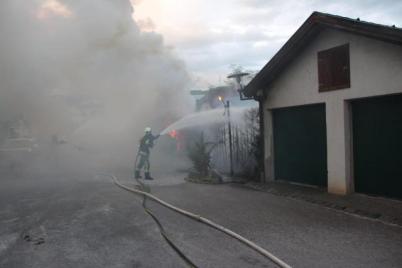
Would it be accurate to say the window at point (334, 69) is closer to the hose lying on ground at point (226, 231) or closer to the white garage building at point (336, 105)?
the white garage building at point (336, 105)

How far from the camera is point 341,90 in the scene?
9.68 m

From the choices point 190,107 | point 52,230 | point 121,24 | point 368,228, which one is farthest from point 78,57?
point 368,228

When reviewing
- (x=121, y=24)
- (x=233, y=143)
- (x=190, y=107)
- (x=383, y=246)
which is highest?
(x=121, y=24)

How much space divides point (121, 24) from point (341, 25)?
15751 millimetres

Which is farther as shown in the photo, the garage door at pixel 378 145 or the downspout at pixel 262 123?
the downspout at pixel 262 123

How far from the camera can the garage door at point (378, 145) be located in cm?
869

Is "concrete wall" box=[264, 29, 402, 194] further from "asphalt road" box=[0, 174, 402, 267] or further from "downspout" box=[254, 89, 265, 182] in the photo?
"asphalt road" box=[0, 174, 402, 267]

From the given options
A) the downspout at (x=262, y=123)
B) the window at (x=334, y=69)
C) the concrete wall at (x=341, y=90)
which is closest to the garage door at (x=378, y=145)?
the concrete wall at (x=341, y=90)

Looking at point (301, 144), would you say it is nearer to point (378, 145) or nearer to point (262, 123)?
point (262, 123)

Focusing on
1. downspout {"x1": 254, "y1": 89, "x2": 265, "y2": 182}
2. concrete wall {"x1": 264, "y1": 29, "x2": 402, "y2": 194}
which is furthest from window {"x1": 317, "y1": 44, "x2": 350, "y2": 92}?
downspout {"x1": 254, "y1": 89, "x2": 265, "y2": 182}

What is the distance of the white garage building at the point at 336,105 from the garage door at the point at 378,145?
20 millimetres

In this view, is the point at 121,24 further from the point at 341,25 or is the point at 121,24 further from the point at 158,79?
the point at 341,25

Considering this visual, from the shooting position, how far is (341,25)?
9141 millimetres

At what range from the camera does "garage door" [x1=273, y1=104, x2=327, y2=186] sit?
10547 mm
